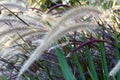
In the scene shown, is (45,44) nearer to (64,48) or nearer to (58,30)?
(58,30)

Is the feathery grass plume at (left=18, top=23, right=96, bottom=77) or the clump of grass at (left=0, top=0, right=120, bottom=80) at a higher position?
the feathery grass plume at (left=18, top=23, right=96, bottom=77)

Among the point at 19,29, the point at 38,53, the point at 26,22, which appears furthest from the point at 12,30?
the point at 38,53

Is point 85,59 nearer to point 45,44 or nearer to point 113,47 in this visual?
point 113,47

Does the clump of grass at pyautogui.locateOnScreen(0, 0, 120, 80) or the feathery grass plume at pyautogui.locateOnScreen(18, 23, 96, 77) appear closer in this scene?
the feathery grass plume at pyautogui.locateOnScreen(18, 23, 96, 77)

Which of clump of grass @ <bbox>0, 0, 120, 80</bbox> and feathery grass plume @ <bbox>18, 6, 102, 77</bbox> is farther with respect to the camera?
clump of grass @ <bbox>0, 0, 120, 80</bbox>

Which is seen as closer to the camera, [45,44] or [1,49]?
[45,44]

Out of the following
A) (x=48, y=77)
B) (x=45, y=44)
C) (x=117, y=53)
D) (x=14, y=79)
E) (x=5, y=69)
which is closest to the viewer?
(x=45, y=44)

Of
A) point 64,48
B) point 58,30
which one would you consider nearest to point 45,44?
point 58,30

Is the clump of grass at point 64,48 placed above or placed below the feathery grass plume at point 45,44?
below
